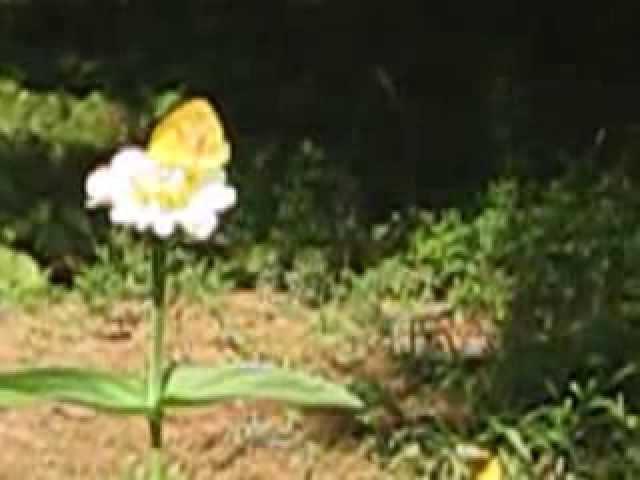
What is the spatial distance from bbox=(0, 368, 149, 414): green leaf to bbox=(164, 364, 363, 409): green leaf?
3 centimetres

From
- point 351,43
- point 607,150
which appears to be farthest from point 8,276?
point 351,43

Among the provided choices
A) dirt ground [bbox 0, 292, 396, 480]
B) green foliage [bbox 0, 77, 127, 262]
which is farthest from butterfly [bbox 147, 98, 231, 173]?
green foliage [bbox 0, 77, 127, 262]

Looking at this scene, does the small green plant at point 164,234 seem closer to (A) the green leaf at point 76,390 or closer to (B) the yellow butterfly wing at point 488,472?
(A) the green leaf at point 76,390

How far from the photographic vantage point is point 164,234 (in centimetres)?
175

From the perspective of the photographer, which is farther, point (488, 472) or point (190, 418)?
point (190, 418)

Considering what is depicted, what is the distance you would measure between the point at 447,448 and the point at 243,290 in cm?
137

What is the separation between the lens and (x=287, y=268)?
553 centimetres

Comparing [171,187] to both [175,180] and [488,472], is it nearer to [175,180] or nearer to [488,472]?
[175,180]

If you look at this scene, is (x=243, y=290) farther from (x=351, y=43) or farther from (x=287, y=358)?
(x=351, y=43)

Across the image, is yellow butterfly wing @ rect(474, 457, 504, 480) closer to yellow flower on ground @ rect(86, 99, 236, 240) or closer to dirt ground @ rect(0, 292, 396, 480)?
yellow flower on ground @ rect(86, 99, 236, 240)

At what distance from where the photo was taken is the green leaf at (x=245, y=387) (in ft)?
5.96

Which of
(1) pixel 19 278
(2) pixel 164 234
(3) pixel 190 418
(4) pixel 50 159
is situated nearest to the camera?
(2) pixel 164 234

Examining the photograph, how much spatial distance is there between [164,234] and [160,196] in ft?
0.17

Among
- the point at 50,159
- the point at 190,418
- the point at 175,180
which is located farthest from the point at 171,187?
the point at 50,159
